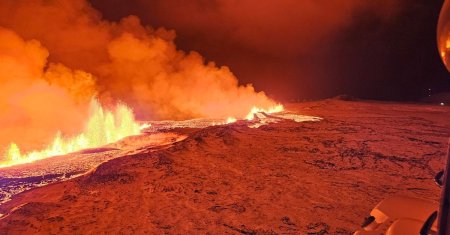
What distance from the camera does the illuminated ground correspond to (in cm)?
509

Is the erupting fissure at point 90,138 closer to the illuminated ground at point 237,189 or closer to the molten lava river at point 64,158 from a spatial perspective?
the molten lava river at point 64,158

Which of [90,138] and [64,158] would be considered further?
[90,138]

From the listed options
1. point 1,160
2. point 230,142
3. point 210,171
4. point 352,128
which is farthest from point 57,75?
point 352,128

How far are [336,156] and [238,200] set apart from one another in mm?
4603

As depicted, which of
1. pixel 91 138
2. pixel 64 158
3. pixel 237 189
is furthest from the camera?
pixel 91 138

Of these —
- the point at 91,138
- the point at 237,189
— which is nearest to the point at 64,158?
the point at 91,138

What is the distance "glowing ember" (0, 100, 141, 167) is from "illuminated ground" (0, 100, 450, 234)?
5.49 metres

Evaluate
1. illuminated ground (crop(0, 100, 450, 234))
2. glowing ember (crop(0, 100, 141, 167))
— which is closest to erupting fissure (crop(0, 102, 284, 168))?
glowing ember (crop(0, 100, 141, 167))

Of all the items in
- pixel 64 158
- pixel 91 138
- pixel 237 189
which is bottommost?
pixel 237 189

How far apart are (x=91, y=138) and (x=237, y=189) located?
39.9 feet

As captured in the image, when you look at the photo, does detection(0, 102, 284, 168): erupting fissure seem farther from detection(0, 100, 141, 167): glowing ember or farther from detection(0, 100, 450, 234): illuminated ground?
detection(0, 100, 450, 234): illuminated ground

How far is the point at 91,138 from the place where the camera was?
1653 centimetres

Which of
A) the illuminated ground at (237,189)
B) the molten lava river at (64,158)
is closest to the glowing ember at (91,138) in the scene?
the molten lava river at (64,158)

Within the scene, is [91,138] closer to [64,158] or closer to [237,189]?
[64,158]
